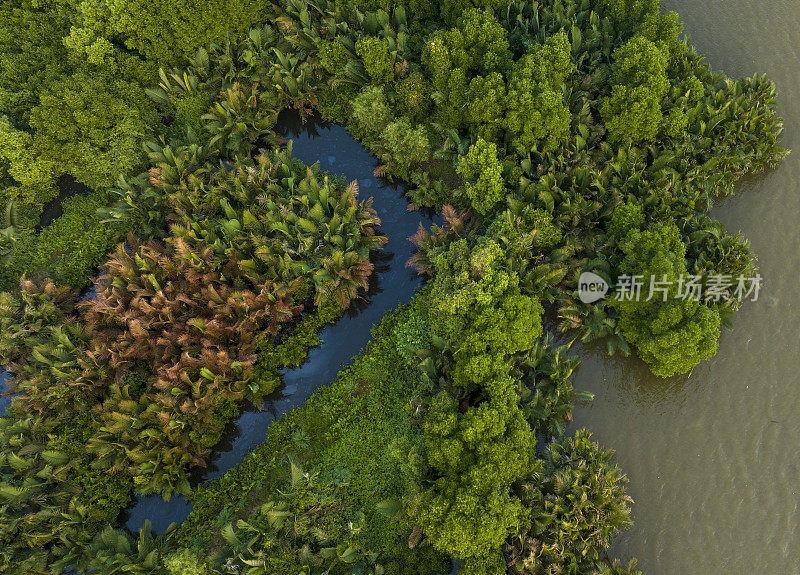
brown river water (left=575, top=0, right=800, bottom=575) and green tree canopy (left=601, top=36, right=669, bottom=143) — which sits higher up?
green tree canopy (left=601, top=36, right=669, bottom=143)

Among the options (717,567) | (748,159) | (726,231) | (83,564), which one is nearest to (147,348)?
(83,564)

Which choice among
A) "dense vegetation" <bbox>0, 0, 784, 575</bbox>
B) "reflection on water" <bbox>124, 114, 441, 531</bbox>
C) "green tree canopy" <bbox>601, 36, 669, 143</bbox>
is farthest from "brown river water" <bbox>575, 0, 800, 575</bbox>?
"reflection on water" <bbox>124, 114, 441, 531</bbox>

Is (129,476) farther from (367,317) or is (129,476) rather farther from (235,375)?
(367,317)

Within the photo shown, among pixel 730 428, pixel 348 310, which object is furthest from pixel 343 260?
pixel 730 428

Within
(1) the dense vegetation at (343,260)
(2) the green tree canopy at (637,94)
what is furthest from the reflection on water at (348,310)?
(2) the green tree canopy at (637,94)

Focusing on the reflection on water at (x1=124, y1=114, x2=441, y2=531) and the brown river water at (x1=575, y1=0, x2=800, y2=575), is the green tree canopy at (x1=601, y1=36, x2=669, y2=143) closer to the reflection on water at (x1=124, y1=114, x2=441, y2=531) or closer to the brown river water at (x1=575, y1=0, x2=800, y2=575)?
the brown river water at (x1=575, y1=0, x2=800, y2=575)

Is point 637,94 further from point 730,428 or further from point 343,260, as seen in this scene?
point 343,260
